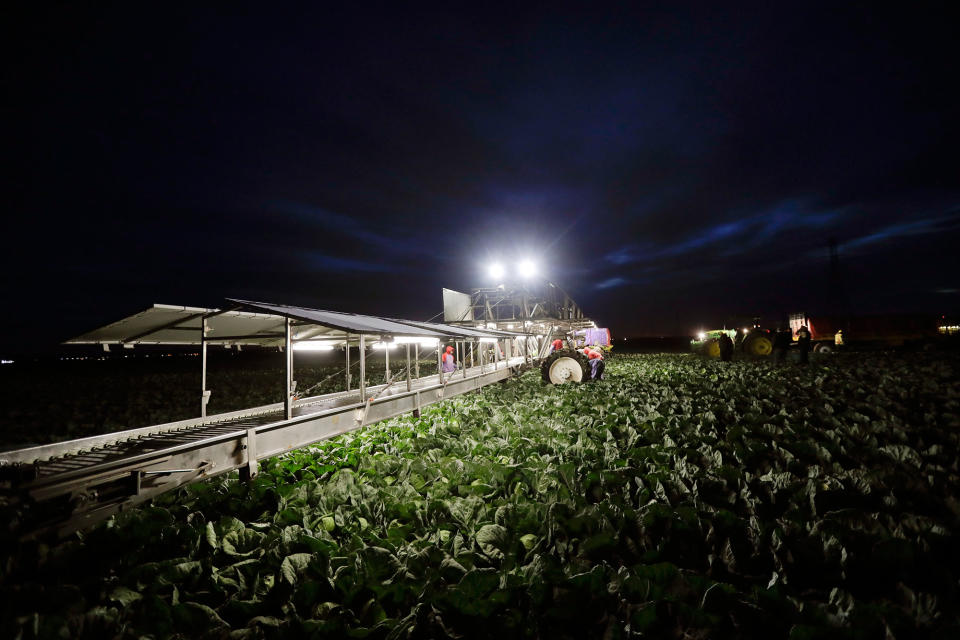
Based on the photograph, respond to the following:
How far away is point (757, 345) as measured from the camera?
23016mm

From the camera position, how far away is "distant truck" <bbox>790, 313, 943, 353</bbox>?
84.3 ft

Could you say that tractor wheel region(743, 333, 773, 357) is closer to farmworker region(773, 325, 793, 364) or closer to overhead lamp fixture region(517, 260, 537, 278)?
farmworker region(773, 325, 793, 364)

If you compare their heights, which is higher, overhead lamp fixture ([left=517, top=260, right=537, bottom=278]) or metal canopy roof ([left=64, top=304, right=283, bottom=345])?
overhead lamp fixture ([left=517, top=260, right=537, bottom=278])

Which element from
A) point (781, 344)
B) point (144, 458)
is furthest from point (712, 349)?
point (144, 458)

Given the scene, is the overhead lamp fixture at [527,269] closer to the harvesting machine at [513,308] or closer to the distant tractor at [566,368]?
the harvesting machine at [513,308]

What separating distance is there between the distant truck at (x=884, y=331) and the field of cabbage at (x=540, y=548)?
988 inches

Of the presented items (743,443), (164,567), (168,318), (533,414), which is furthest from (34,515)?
(743,443)

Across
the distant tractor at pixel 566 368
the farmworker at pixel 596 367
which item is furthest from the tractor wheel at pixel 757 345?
the distant tractor at pixel 566 368

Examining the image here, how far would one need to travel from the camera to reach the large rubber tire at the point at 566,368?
1493 centimetres

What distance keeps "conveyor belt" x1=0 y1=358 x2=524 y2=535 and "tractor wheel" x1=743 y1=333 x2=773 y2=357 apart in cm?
2279

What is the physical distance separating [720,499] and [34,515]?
679cm

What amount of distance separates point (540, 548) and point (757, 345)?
24.6 m

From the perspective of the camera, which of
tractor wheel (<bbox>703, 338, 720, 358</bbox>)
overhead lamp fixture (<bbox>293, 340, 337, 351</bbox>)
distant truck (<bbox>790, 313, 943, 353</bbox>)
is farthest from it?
tractor wheel (<bbox>703, 338, 720, 358</bbox>)

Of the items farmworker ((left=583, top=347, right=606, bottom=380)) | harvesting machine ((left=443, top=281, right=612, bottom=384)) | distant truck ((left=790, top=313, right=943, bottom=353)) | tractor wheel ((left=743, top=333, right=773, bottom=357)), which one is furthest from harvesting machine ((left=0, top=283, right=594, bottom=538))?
distant truck ((left=790, top=313, right=943, bottom=353))
